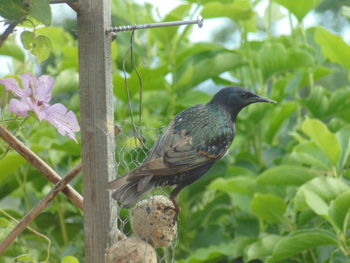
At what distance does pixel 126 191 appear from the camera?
997 mm

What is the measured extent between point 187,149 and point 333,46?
1.06 metres

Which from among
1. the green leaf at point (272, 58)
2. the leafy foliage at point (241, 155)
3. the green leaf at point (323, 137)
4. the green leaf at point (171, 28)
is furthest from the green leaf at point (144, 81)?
the green leaf at point (323, 137)

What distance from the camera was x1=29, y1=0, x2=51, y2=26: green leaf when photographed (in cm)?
100

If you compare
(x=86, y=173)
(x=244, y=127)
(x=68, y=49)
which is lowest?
(x=244, y=127)


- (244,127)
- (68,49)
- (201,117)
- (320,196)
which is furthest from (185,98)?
(201,117)

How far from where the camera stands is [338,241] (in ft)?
5.37

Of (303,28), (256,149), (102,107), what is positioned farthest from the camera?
(303,28)

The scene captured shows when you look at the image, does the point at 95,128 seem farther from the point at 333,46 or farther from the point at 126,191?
the point at 333,46

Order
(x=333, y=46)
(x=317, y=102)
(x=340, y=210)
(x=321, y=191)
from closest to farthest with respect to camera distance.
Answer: (x=340, y=210) → (x=321, y=191) → (x=333, y=46) → (x=317, y=102)

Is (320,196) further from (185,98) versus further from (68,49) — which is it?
(68,49)

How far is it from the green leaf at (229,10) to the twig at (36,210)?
1.01 m

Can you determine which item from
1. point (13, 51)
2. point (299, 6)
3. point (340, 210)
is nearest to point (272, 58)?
point (299, 6)

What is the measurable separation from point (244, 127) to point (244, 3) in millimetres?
353

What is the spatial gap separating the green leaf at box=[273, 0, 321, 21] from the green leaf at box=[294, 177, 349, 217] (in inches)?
28.0
